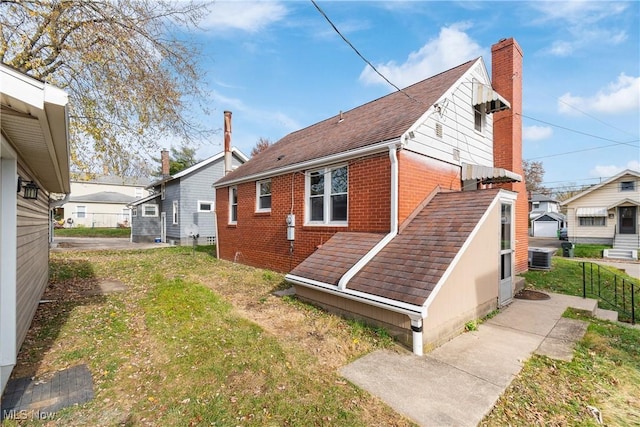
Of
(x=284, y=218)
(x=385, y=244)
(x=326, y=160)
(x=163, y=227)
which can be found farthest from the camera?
(x=163, y=227)

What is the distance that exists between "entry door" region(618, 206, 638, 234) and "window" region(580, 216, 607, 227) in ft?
3.84

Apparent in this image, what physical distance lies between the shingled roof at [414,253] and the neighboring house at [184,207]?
1589cm

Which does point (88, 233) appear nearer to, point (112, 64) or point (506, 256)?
point (112, 64)

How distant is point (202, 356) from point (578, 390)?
190 inches

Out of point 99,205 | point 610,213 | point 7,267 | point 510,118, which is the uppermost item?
point 510,118

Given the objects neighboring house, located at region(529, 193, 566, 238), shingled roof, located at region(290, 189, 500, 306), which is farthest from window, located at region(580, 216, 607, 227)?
shingled roof, located at region(290, 189, 500, 306)

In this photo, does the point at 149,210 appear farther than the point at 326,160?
Yes

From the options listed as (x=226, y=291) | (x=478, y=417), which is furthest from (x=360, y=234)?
(x=478, y=417)

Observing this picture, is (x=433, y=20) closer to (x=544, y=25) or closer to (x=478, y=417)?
(x=544, y=25)

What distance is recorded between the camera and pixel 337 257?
6559mm

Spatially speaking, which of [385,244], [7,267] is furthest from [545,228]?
[7,267]

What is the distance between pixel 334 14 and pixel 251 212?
777cm

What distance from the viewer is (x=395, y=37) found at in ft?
23.4

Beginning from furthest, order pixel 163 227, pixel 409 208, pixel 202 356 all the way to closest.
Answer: pixel 163 227, pixel 409 208, pixel 202 356
